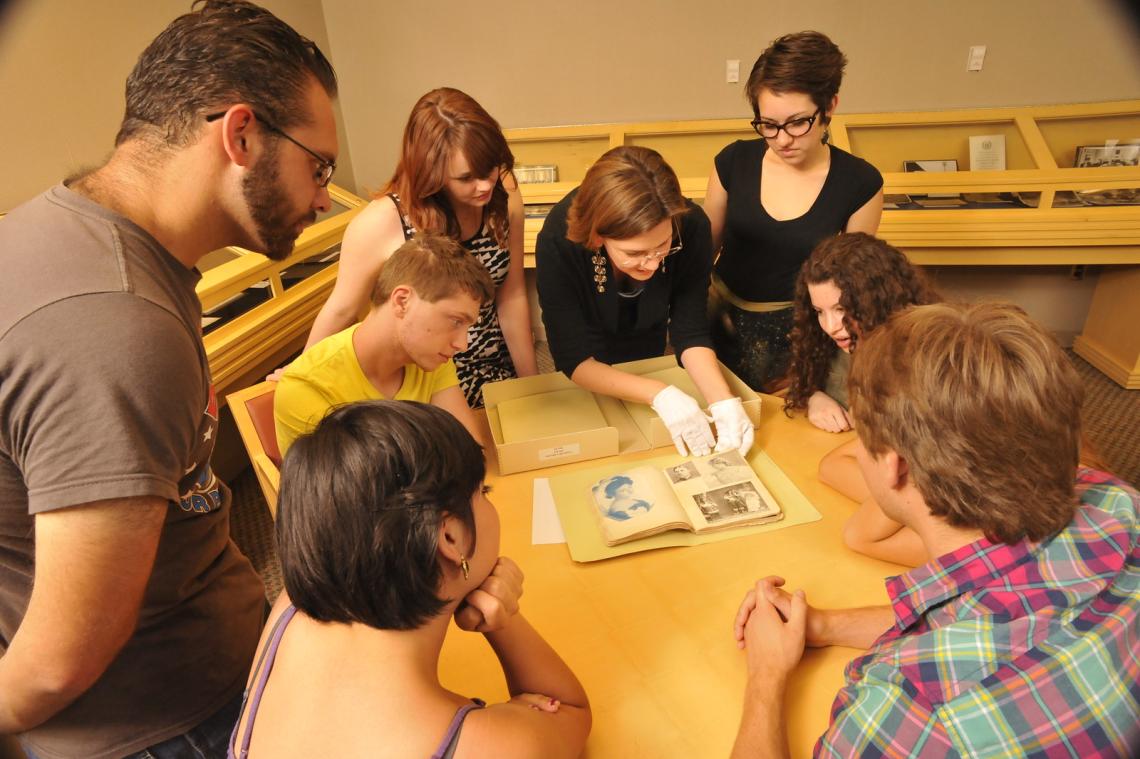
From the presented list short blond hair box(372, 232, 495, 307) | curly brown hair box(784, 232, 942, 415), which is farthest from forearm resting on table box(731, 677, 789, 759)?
short blond hair box(372, 232, 495, 307)

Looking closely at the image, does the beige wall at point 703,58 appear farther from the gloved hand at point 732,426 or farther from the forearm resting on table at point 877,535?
the forearm resting on table at point 877,535

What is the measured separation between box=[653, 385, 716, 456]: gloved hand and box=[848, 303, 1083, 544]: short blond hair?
0.73 m

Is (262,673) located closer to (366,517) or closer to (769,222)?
(366,517)

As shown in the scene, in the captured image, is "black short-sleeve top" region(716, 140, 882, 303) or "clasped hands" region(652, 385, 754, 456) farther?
"black short-sleeve top" region(716, 140, 882, 303)

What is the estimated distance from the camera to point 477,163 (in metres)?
1.67

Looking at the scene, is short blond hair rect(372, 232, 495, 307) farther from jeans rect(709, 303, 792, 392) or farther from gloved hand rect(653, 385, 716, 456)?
jeans rect(709, 303, 792, 392)

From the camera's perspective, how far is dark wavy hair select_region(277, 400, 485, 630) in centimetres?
70

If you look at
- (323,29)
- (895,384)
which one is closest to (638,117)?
(323,29)

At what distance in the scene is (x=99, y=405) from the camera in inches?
23.8

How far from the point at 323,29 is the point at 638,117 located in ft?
6.55

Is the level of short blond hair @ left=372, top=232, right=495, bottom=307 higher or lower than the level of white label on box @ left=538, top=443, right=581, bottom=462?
higher

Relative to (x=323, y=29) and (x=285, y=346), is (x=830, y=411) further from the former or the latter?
(x=323, y=29)

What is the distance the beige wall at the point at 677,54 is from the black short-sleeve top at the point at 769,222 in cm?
182

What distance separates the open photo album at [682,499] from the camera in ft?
4.23
